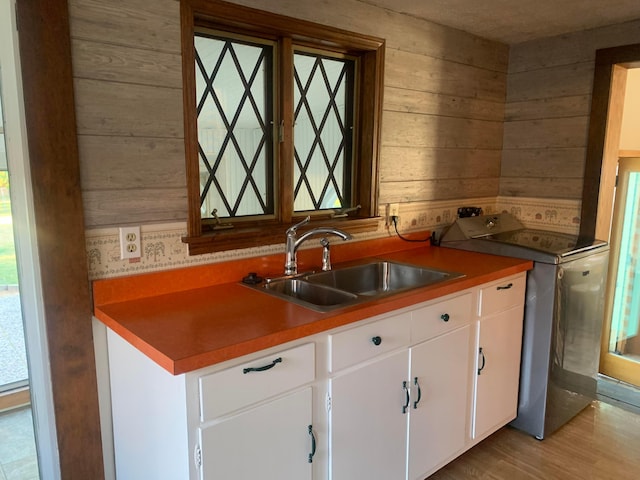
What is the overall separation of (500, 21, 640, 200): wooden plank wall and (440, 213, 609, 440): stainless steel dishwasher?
46 cm

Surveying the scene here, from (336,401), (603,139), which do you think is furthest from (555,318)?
(336,401)

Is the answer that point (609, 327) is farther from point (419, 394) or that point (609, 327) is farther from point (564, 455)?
point (419, 394)

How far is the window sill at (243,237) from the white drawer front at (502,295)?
0.69 m

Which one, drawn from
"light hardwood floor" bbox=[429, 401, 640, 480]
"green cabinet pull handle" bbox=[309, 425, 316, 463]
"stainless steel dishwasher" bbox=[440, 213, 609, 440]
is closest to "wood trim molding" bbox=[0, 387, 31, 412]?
"green cabinet pull handle" bbox=[309, 425, 316, 463]

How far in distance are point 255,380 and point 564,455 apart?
5.81ft

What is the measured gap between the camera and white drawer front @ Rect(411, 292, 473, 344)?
183 cm

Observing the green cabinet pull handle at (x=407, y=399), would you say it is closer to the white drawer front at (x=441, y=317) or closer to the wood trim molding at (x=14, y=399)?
the white drawer front at (x=441, y=317)

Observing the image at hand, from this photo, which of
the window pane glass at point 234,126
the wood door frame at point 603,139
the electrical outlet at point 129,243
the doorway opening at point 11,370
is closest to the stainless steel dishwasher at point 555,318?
the wood door frame at point 603,139

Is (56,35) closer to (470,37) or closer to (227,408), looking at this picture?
(227,408)

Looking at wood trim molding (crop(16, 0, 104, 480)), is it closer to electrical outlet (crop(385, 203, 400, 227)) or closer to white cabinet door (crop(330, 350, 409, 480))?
white cabinet door (crop(330, 350, 409, 480))

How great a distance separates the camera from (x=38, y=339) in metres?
1.55

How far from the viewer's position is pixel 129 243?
1.65m

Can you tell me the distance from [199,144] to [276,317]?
0.81 metres

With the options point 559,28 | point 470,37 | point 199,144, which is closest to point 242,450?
point 199,144
